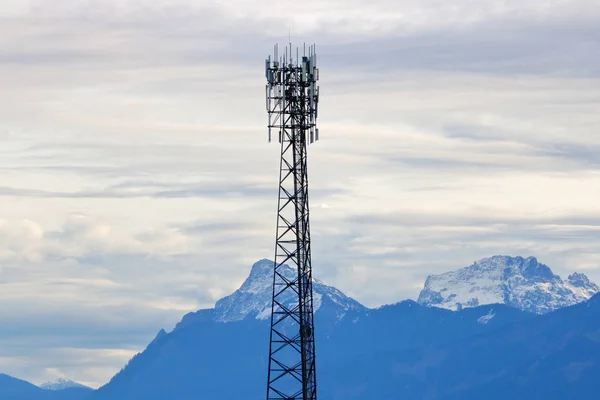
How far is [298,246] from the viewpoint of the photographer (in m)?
88.7

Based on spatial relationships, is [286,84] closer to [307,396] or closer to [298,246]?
[298,246]

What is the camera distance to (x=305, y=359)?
89.1m

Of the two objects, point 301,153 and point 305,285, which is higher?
point 301,153

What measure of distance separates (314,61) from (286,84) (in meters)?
1.94

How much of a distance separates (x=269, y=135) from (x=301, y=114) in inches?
82.5

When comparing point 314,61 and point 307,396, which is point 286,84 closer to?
point 314,61

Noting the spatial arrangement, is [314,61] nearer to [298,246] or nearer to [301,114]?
[301,114]

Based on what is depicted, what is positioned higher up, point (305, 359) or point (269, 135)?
point (269, 135)

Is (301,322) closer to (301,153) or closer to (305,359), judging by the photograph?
(305,359)

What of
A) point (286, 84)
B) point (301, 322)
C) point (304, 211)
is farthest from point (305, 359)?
point (286, 84)

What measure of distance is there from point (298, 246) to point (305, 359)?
5997 millimetres

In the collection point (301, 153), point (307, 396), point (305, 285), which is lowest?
point (307, 396)

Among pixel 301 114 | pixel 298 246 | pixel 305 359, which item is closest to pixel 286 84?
pixel 301 114

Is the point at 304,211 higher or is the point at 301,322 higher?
the point at 304,211
